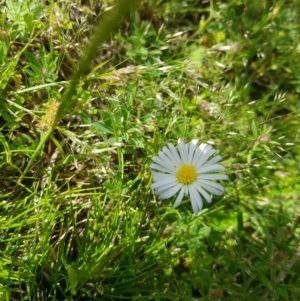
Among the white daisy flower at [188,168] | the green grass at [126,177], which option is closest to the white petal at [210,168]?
the white daisy flower at [188,168]

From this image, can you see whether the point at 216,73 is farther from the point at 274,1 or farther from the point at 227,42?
the point at 274,1

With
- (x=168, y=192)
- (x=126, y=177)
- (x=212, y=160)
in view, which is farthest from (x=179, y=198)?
(x=126, y=177)

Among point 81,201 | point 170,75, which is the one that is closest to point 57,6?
point 170,75

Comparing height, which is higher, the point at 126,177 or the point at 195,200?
the point at 126,177

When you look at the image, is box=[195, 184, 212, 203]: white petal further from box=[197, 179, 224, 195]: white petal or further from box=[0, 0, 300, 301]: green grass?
box=[0, 0, 300, 301]: green grass

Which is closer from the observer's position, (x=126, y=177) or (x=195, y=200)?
(x=195, y=200)

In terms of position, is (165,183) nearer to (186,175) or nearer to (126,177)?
(186,175)

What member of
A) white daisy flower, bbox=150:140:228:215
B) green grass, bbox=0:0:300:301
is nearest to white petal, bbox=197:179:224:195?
white daisy flower, bbox=150:140:228:215
